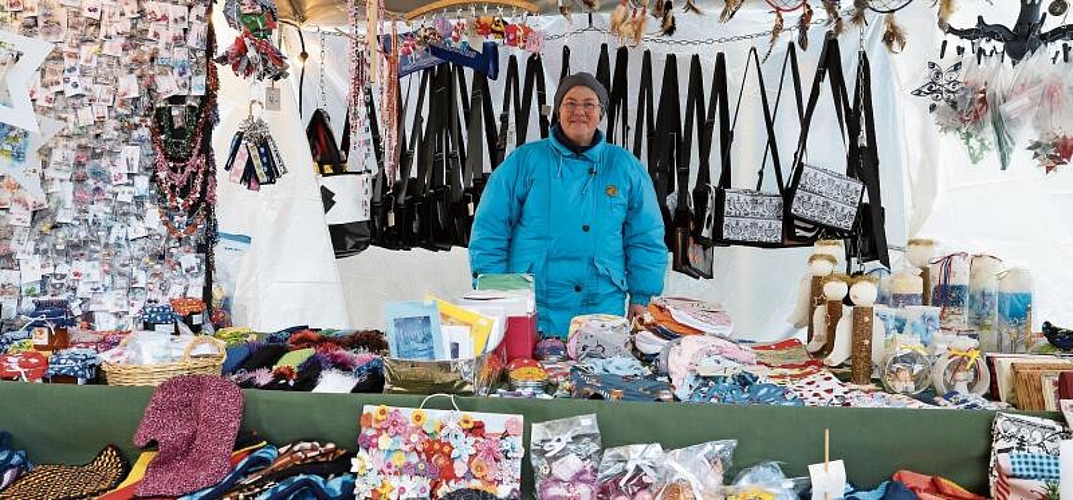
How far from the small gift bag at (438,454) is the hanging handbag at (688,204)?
249 centimetres

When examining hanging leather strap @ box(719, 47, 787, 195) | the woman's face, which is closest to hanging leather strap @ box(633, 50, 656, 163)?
hanging leather strap @ box(719, 47, 787, 195)

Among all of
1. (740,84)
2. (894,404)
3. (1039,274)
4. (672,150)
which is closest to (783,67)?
(740,84)

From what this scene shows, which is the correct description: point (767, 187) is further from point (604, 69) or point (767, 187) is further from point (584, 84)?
point (584, 84)

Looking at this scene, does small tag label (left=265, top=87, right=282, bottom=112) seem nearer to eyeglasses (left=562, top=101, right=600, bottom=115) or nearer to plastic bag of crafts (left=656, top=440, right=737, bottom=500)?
eyeglasses (left=562, top=101, right=600, bottom=115)

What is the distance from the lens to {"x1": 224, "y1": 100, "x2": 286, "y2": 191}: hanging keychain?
363 cm

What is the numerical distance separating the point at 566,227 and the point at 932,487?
193cm

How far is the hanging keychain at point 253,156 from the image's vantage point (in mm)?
3633

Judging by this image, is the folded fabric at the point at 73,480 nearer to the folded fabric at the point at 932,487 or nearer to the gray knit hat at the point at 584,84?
the folded fabric at the point at 932,487

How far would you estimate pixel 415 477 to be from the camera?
192 cm

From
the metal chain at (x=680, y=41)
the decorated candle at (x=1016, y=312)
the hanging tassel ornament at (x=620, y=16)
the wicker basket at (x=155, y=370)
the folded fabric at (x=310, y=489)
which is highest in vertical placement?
the metal chain at (x=680, y=41)

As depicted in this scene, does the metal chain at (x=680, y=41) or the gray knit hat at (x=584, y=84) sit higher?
the metal chain at (x=680, y=41)

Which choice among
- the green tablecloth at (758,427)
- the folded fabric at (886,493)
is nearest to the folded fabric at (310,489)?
the green tablecloth at (758,427)

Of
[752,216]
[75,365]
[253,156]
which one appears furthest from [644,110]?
[75,365]

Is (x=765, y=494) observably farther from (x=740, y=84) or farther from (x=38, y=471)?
(x=740, y=84)
